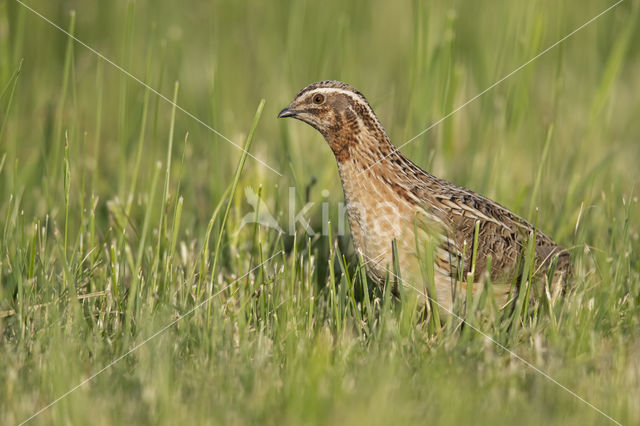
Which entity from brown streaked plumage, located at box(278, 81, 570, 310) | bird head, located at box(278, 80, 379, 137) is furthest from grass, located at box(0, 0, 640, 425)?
bird head, located at box(278, 80, 379, 137)

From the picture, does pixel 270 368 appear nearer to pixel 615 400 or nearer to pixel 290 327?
pixel 290 327

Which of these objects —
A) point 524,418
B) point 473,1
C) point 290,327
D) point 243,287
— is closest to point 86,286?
point 243,287

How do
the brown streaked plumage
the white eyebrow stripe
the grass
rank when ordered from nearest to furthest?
the grass
the brown streaked plumage
the white eyebrow stripe

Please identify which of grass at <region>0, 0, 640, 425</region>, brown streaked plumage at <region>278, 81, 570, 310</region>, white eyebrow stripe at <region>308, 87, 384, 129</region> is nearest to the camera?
grass at <region>0, 0, 640, 425</region>

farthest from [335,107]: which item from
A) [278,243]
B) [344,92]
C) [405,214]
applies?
[278,243]

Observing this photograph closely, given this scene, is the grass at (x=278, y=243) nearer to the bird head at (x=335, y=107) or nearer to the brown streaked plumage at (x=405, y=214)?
the brown streaked plumage at (x=405, y=214)

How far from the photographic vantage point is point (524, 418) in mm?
3828

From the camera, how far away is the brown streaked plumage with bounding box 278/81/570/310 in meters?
5.20

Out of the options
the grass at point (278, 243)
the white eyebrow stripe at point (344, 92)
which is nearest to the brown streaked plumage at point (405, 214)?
the white eyebrow stripe at point (344, 92)

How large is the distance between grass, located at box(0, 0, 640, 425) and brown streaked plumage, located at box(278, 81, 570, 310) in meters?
0.23

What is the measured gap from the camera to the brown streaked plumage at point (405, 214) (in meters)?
5.20

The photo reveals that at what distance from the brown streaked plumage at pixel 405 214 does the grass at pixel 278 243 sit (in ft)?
0.74

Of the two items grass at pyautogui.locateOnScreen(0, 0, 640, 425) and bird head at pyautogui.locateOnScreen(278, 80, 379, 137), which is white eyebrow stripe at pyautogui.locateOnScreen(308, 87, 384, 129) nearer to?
bird head at pyautogui.locateOnScreen(278, 80, 379, 137)

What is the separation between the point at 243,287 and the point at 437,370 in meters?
1.96
